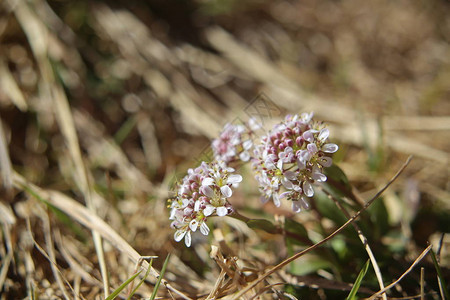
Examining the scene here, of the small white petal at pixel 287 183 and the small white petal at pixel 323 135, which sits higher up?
the small white petal at pixel 323 135

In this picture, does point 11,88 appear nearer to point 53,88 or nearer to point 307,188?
point 53,88

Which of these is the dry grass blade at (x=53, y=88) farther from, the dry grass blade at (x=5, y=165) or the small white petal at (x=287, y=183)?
the small white petal at (x=287, y=183)

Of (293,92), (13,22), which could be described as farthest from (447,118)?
(13,22)

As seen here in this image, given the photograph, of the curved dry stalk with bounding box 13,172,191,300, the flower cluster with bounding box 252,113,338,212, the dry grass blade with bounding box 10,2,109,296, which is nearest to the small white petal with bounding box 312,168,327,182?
the flower cluster with bounding box 252,113,338,212

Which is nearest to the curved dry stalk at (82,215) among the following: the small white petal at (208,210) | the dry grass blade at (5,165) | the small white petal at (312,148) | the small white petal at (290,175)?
the dry grass blade at (5,165)

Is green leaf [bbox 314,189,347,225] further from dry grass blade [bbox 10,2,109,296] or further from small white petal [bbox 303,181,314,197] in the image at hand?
dry grass blade [bbox 10,2,109,296]

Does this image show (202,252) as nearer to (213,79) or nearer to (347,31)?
(213,79)

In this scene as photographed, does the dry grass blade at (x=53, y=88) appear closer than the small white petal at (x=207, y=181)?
No
